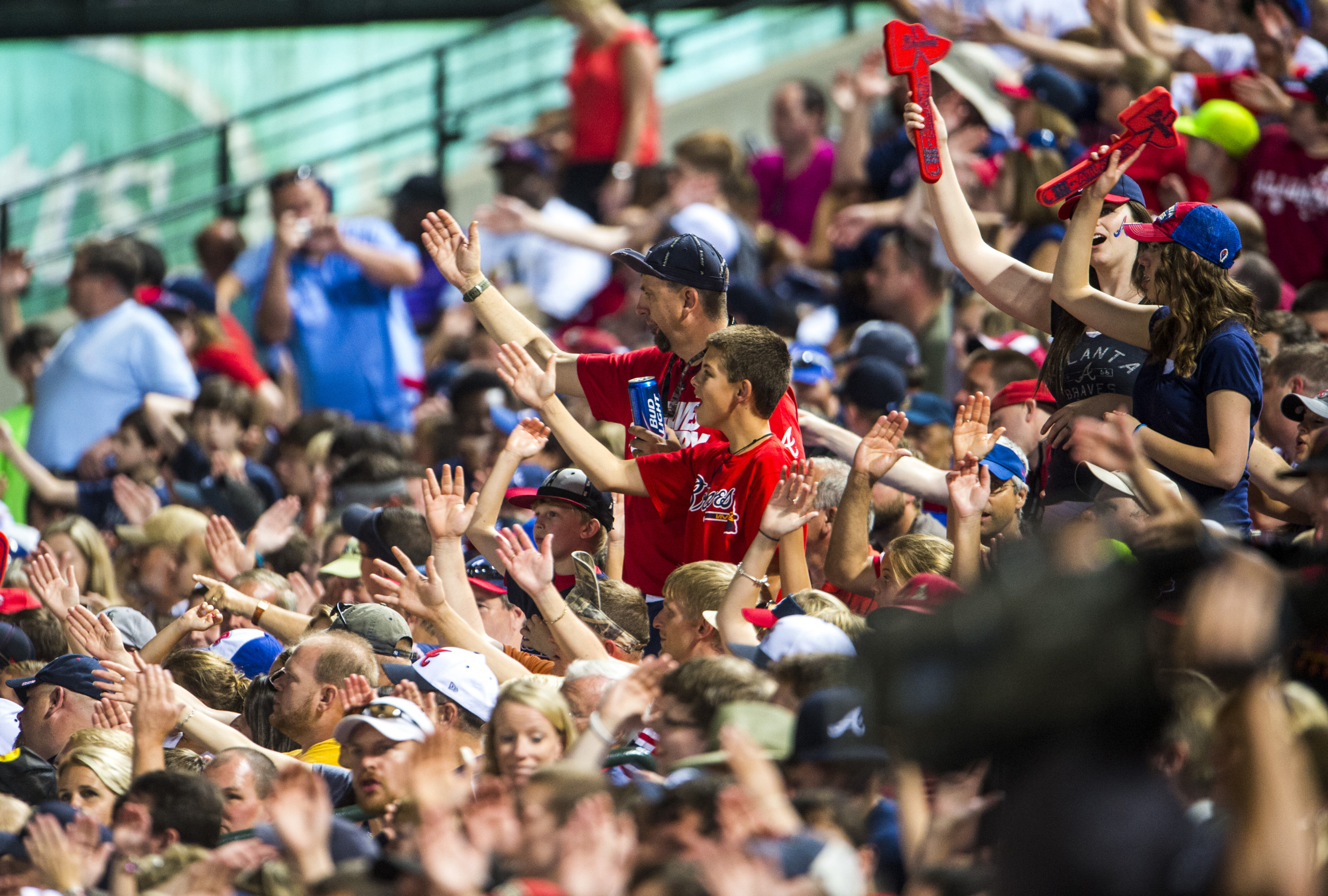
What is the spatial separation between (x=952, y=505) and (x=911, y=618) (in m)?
1.56

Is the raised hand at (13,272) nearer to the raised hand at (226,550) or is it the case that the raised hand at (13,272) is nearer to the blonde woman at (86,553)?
the blonde woman at (86,553)

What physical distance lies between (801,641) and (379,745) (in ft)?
3.71

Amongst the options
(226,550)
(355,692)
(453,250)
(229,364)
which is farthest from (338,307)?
(355,692)

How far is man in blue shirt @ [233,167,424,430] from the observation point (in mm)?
9836

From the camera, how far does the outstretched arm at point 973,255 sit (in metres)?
5.32

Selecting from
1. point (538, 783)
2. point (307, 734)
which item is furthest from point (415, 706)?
point (538, 783)

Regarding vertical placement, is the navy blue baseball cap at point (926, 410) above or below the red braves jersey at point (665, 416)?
below

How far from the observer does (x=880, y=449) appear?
205 inches

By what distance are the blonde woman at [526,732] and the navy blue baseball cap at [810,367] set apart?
3189 mm

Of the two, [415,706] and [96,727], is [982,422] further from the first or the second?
[96,727]

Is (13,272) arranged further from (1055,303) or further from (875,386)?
(1055,303)

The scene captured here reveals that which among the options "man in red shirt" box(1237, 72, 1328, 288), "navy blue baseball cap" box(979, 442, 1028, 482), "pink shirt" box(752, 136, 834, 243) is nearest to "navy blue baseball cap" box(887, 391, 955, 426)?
"navy blue baseball cap" box(979, 442, 1028, 482)

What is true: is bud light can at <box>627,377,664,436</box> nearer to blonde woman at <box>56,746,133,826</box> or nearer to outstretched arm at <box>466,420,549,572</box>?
Result: outstretched arm at <box>466,420,549,572</box>

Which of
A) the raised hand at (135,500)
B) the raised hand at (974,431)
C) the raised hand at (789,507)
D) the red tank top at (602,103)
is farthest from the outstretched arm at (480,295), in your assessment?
the red tank top at (602,103)
